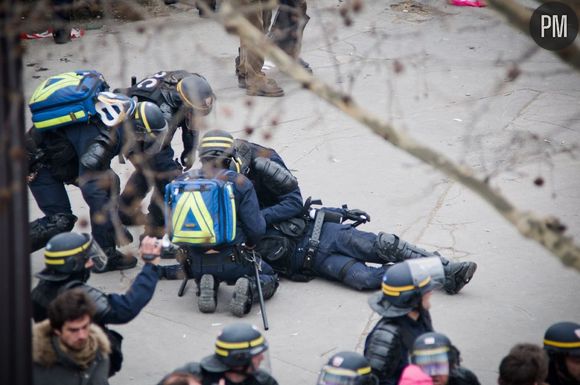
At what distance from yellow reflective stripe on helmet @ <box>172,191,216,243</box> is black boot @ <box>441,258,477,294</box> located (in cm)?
187

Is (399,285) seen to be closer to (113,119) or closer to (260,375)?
(260,375)

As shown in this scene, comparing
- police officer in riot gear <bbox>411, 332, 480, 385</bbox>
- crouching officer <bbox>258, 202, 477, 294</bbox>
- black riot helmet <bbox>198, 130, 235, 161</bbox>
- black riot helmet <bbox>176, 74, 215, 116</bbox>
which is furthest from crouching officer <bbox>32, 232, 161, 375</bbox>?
black riot helmet <bbox>176, 74, 215, 116</bbox>

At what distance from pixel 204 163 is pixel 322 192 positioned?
2608 millimetres

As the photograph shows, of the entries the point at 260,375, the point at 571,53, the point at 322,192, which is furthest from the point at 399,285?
the point at 322,192

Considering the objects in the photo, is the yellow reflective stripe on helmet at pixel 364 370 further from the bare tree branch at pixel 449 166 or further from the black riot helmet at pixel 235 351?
the bare tree branch at pixel 449 166

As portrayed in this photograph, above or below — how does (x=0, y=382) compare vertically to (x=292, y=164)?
above

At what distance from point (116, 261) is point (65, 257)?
8.23ft

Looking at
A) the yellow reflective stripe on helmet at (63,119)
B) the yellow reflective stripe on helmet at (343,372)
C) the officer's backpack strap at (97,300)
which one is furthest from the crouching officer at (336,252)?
the yellow reflective stripe on helmet at (343,372)

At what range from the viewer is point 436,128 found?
475 inches

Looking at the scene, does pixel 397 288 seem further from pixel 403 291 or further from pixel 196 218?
pixel 196 218

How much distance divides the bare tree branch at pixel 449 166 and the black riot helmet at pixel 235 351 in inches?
71.9

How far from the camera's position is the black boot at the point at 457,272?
8.30 metres

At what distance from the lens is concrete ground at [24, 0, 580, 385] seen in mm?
7746

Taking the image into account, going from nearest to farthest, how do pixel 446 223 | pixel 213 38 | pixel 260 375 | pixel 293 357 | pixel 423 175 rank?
pixel 260 375, pixel 293 357, pixel 446 223, pixel 423 175, pixel 213 38
